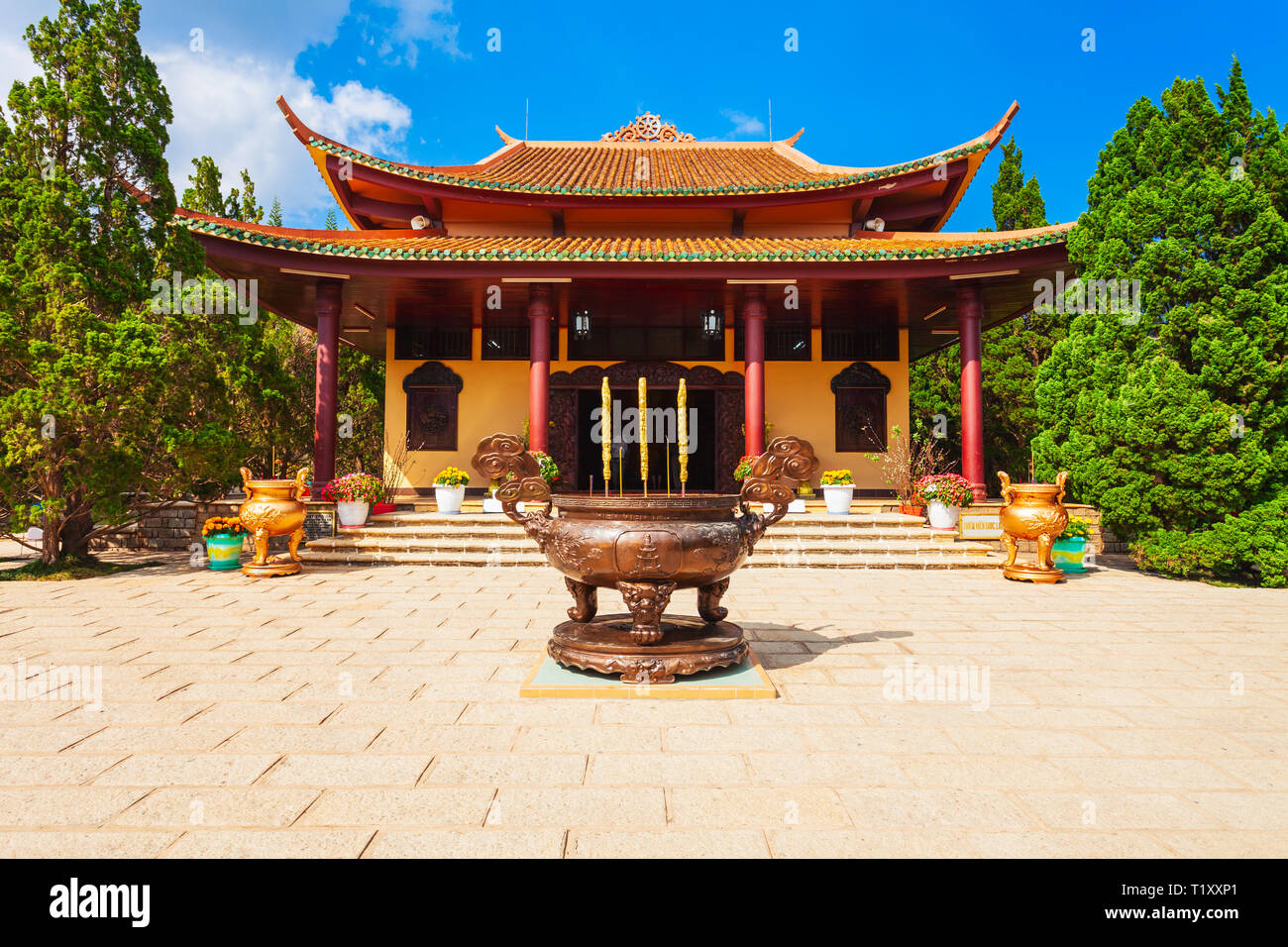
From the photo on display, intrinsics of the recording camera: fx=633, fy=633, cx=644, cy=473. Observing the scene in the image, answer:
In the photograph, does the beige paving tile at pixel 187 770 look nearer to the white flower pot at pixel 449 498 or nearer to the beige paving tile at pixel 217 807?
the beige paving tile at pixel 217 807

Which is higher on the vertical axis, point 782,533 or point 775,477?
point 775,477

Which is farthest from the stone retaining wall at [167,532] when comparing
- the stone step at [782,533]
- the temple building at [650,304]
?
the temple building at [650,304]

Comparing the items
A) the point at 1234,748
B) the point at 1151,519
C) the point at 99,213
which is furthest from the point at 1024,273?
the point at 99,213

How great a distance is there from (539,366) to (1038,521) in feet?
25.4

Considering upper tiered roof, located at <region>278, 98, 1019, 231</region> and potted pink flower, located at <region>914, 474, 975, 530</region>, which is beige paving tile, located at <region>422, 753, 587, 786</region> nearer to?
potted pink flower, located at <region>914, 474, 975, 530</region>

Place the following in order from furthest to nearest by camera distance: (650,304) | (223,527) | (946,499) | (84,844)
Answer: (650,304)
(946,499)
(223,527)
(84,844)

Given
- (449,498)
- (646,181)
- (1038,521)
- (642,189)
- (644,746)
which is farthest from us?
(646,181)

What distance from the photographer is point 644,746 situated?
292 cm

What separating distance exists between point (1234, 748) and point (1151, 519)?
650 centimetres

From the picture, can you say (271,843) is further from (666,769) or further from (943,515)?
(943,515)

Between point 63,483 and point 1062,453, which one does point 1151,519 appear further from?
point 63,483

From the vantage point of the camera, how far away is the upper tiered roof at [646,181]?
11.9 meters

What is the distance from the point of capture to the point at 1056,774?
8.61 ft

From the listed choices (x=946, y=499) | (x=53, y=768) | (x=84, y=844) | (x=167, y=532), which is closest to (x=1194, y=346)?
(x=946, y=499)
